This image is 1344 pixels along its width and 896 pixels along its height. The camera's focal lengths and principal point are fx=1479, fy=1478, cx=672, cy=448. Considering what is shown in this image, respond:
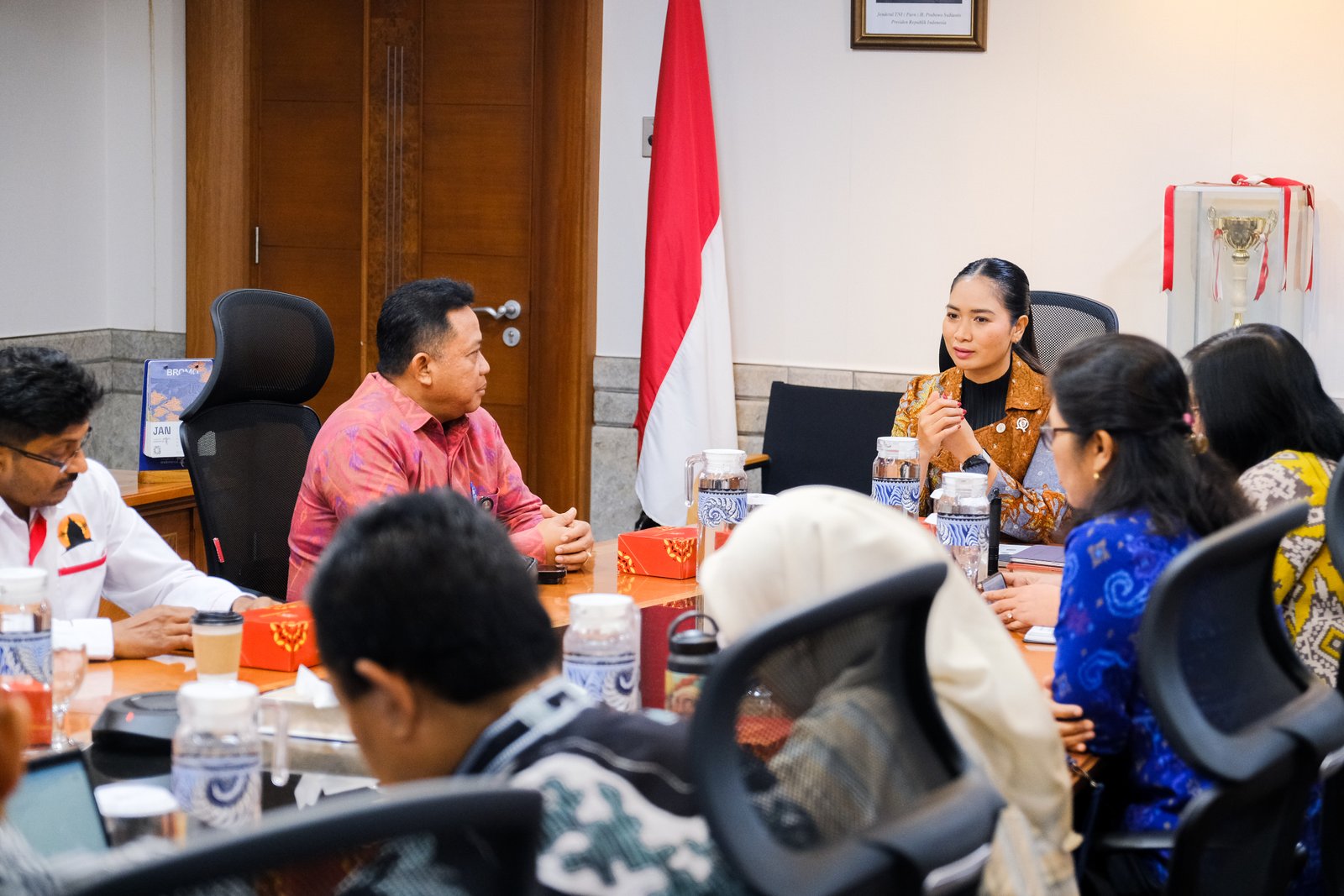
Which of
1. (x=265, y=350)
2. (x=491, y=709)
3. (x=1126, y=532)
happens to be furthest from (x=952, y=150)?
(x=491, y=709)

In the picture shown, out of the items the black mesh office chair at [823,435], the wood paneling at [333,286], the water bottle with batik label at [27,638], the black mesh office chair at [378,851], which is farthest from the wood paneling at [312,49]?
the black mesh office chair at [378,851]

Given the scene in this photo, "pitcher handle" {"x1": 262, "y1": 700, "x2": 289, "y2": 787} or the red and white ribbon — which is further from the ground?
the red and white ribbon

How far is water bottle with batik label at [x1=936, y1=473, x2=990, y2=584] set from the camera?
8.86ft

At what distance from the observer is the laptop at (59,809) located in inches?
51.6

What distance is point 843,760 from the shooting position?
108 cm

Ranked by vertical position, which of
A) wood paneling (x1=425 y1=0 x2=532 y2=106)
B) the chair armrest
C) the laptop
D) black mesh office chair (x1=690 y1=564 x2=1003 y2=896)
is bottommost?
the chair armrest

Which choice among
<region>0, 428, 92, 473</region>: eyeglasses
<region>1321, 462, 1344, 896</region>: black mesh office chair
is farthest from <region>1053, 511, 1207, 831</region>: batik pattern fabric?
<region>0, 428, 92, 473</region>: eyeglasses

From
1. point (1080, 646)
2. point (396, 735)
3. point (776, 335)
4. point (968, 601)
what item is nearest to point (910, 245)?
point (776, 335)

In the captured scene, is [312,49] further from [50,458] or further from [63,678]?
[63,678]

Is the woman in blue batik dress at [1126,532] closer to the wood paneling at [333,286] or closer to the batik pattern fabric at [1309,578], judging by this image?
the batik pattern fabric at [1309,578]

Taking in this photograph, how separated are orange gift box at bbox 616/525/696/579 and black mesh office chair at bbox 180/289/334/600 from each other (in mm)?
800

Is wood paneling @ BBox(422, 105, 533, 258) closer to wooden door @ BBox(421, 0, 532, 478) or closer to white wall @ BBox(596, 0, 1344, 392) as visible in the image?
wooden door @ BBox(421, 0, 532, 478)

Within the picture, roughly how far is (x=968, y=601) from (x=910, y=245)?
356cm

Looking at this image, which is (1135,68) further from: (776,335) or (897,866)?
(897,866)
